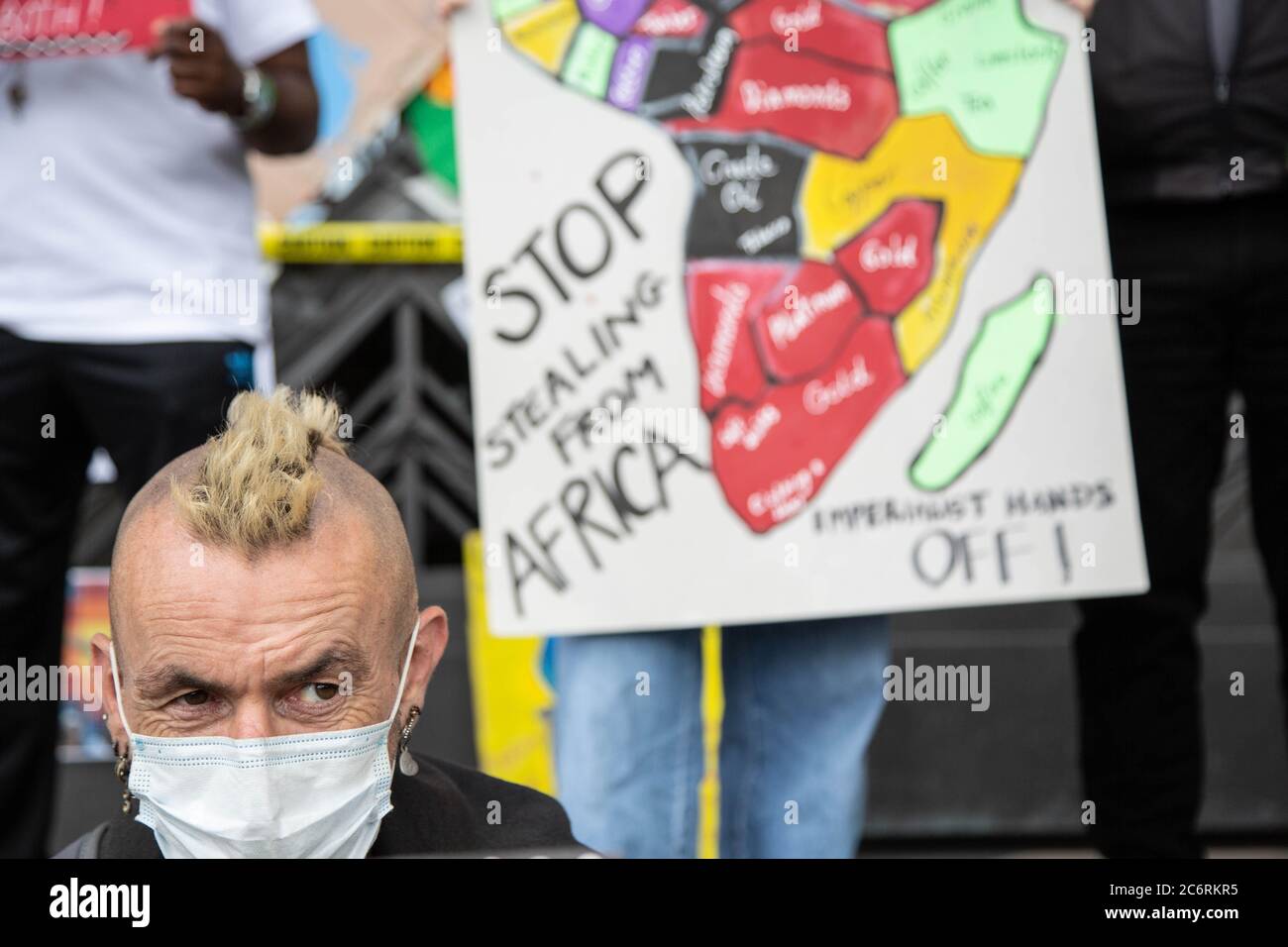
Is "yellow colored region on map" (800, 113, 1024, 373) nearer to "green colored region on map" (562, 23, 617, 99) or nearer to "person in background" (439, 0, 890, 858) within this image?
"green colored region on map" (562, 23, 617, 99)

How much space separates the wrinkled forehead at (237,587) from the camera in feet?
5.22

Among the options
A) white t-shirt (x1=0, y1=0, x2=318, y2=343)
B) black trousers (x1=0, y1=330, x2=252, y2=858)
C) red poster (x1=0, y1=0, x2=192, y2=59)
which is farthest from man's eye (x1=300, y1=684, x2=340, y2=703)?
red poster (x1=0, y1=0, x2=192, y2=59)

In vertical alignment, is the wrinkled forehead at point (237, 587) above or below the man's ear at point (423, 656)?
above

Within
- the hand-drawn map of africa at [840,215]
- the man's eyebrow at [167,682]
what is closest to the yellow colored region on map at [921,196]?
the hand-drawn map of africa at [840,215]

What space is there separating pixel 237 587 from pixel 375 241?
8.02 feet

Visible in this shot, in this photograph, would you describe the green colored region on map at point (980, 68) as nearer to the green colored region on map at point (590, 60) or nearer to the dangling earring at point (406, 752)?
the green colored region on map at point (590, 60)

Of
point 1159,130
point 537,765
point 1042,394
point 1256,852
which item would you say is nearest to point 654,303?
point 1042,394

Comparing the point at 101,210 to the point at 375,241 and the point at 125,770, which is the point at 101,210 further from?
the point at 375,241

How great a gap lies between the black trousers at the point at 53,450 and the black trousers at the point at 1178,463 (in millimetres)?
1375

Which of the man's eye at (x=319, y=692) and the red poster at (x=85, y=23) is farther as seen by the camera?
the red poster at (x=85, y=23)

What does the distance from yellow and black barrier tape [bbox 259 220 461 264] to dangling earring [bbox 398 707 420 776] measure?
2329mm

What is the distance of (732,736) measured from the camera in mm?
2602

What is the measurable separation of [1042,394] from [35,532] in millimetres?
1517
